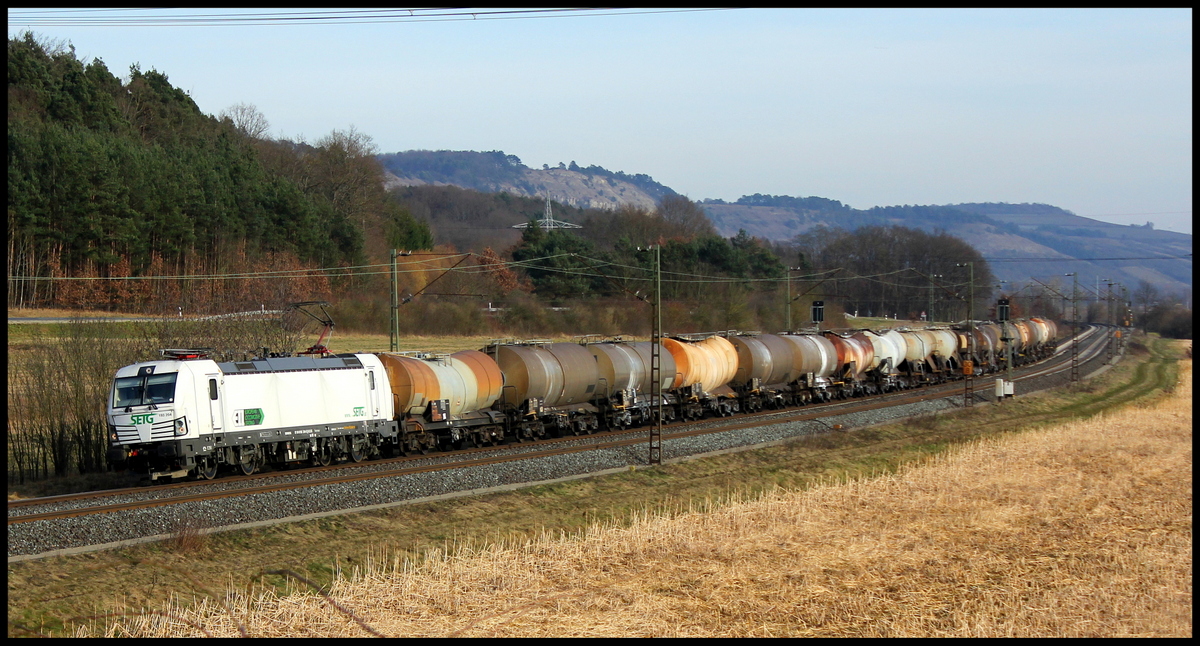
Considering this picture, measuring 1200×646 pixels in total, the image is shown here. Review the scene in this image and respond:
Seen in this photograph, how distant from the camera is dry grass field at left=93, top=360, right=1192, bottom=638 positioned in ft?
46.7

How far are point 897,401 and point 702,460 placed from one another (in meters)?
22.8

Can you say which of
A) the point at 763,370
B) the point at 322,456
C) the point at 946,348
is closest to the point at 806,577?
the point at 322,456

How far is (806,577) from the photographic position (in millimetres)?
16875

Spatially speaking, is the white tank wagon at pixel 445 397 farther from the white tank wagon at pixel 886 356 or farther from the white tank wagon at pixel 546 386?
the white tank wagon at pixel 886 356

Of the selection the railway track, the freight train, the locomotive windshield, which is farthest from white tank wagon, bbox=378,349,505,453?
the locomotive windshield

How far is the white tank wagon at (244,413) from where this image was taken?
2473cm

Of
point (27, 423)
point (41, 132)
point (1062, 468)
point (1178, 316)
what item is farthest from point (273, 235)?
point (1178, 316)

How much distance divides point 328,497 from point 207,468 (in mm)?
4886

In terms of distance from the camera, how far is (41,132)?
61.7 metres

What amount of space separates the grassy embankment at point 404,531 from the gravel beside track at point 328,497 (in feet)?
2.17

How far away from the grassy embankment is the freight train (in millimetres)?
4083

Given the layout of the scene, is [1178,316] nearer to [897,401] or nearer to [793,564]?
[897,401]

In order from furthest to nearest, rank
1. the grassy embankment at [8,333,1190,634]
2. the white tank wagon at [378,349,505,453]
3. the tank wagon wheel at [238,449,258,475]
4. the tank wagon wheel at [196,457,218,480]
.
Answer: the white tank wagon at [378,349,505,453]
the tank wagon wheel at [238,449,258,475]
the tank wagon wheel at [196,457,218,480]
the grassy embankment at [8,333,1190,634]

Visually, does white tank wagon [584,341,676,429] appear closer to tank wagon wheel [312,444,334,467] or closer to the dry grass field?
tank wagon wheel [312,444,334,467]
